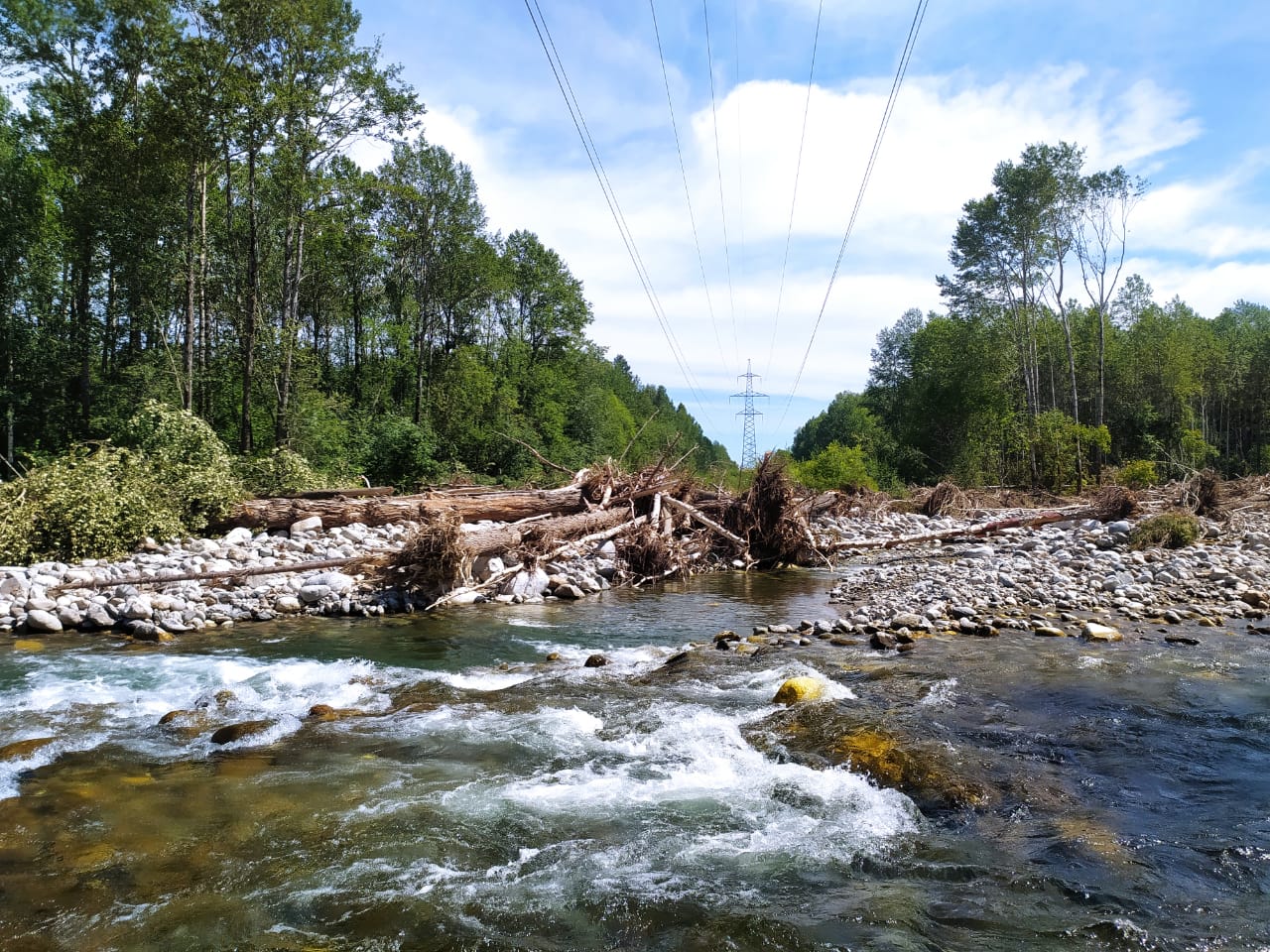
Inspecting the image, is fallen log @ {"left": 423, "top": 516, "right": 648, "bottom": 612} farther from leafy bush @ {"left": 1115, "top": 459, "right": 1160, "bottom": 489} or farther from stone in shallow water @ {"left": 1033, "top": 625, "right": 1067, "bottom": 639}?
leafy bush @ {"left": 1115, "top": 459, "right": 1160, "bottom": 489}

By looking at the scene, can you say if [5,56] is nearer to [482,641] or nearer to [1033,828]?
[482,641]

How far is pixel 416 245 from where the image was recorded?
36.0 meters

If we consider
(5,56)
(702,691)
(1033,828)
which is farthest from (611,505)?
(5,56)

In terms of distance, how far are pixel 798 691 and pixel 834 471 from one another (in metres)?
25.0

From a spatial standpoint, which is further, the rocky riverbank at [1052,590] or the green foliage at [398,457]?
the green foliage at [398,457]

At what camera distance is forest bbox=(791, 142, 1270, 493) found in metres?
32.7

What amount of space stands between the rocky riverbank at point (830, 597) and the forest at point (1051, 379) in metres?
16.4

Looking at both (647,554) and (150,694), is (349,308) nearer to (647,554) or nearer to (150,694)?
(647,554)

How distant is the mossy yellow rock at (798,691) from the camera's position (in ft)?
21.7

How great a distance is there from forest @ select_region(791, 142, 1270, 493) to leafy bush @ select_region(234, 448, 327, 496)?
1985 cm

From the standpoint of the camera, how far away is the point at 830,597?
12.5 metres

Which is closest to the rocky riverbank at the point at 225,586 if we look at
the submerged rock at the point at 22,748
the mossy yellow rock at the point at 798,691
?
the submerged rock at the point at 22,748

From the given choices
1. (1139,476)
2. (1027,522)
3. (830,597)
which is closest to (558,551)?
(830,597)

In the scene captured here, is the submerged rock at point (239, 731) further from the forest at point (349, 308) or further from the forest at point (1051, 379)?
the forest at point (1051, 379)
